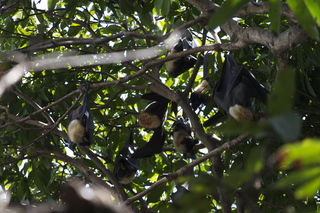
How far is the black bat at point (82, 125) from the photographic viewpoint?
3373mm

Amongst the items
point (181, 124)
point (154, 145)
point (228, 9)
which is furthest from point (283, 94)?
point (181, 124)

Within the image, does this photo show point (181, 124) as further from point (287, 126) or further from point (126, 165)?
point (287, 126)

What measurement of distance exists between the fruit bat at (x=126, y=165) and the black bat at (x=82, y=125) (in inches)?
28.7

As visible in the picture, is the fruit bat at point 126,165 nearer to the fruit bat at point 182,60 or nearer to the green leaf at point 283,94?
the fruit bat at point 182,60

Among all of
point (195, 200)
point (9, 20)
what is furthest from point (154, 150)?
point (195, 200)

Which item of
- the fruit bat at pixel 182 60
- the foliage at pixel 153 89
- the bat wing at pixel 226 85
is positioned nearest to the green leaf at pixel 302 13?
the foliage at pixel 153 89

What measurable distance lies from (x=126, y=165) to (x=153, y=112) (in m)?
0.65

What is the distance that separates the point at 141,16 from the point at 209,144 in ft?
3.35

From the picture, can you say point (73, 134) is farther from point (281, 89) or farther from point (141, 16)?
point (281, 89)

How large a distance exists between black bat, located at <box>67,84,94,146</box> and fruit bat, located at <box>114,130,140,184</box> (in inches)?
28.7

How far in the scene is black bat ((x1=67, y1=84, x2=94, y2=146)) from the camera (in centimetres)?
337

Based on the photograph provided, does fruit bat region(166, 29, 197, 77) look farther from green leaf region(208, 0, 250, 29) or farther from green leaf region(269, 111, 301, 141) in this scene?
green leaf region(269, 111, 301, 141)

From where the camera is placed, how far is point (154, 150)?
12.8ft

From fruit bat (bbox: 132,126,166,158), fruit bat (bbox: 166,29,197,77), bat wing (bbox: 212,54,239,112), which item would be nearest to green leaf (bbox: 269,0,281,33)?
bat wing (bbox: 212,54,239,112)
